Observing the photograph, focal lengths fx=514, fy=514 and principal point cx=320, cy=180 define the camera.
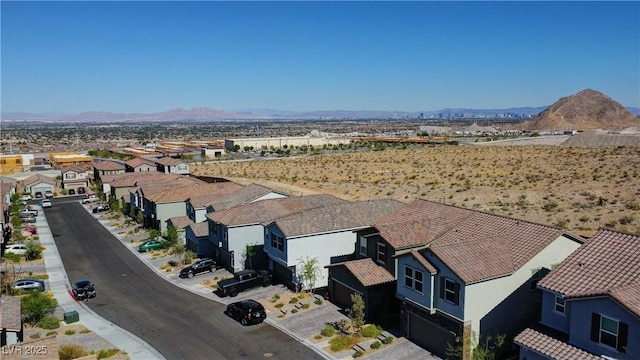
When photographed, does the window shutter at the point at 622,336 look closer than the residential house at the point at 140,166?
Yes

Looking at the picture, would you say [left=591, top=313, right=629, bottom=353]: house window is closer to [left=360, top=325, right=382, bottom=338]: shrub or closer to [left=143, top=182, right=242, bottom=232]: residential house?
[left=360, top=325, right=382, bottom=338]: shrub

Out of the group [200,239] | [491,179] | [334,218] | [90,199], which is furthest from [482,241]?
[90,199]

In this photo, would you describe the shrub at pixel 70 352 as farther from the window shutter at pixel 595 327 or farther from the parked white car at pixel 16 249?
the parked white car at pixel 16 249

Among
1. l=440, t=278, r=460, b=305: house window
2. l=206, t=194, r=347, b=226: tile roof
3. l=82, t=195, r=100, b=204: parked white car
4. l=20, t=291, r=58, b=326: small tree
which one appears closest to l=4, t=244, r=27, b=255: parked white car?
l=20, t=291, r=58, b=326: small tree

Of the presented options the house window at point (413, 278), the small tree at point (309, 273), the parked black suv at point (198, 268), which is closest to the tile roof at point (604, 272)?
the house window at point (413, 278)

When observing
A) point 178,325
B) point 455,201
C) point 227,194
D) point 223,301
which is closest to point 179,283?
point 223,301

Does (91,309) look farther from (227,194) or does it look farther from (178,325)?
(227,194)
